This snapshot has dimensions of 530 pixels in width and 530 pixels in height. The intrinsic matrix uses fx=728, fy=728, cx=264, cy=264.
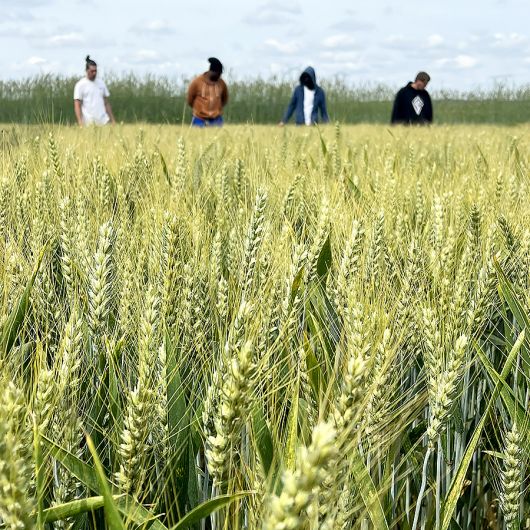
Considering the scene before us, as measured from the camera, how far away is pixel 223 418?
70cm

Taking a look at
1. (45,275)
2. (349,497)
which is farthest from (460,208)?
(349,497)

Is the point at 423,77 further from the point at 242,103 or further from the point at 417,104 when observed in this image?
the point at 242,103

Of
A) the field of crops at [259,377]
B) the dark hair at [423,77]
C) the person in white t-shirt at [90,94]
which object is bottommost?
the field of crops at [259,377]

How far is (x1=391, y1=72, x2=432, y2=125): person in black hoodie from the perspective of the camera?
355 inches

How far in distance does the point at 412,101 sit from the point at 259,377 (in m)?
8.74

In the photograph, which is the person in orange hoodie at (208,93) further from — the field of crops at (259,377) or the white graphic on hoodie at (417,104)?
the field of crops at (259,377)

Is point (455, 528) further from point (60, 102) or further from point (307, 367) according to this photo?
point (60, 102)

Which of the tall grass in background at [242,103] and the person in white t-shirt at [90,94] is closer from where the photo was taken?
the person in white t-shirt at [90,94]

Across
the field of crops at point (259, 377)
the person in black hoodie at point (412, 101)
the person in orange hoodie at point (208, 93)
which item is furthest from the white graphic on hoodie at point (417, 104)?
Answer: the field of crops at point (259, 377)

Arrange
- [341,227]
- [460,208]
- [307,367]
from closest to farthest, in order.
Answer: [307,367] < [341,227] < [460,208]

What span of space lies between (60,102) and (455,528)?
15121mm

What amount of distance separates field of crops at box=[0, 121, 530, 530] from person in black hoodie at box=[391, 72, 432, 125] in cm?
754

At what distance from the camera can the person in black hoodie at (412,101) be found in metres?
9.01

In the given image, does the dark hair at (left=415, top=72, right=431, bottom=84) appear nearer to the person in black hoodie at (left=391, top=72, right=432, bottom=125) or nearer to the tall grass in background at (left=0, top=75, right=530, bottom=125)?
the person in black hoodie at (left=391, top=72, right=432, bottom=125)
